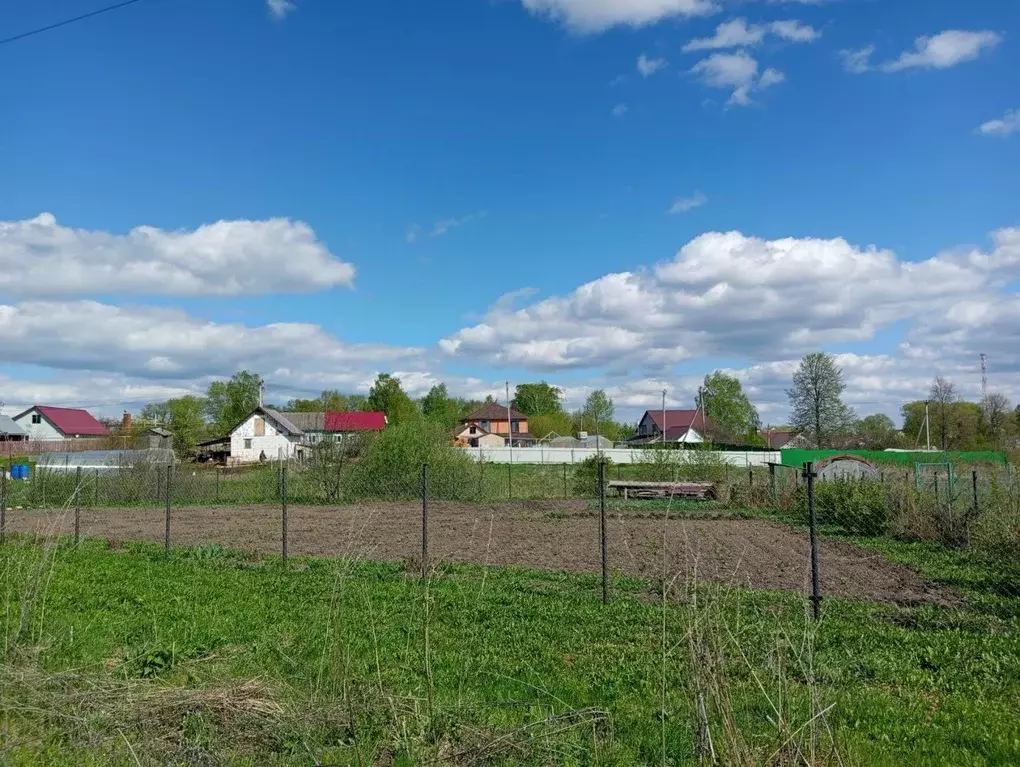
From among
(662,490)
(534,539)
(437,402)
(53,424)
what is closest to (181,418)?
(53,424)

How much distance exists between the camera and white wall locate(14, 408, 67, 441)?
260ft

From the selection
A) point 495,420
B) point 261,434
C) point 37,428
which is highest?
point 495,420

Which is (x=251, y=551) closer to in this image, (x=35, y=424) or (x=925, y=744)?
(x=925, y=744)

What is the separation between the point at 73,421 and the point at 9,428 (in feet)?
46.0

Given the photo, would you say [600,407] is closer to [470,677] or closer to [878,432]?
[878,432]

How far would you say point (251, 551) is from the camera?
46.9ft

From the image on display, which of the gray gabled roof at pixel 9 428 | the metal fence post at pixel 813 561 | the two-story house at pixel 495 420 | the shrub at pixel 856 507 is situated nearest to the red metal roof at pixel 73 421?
the gray gabled roof at pixel 9 428

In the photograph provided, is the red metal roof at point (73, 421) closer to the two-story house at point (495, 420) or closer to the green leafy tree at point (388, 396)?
the green leafy tree at point (388, 396)

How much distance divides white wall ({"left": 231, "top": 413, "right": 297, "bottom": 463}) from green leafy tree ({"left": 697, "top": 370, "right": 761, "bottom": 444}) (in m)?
49.5

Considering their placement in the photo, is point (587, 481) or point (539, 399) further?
point (539, 399)

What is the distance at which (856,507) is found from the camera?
19.3 m

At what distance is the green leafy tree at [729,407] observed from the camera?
305ft

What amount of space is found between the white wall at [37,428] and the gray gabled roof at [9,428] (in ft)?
11.0

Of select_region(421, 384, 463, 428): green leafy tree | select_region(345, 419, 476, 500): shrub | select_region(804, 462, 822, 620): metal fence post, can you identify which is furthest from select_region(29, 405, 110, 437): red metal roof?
select_region(804, 462, 822, 620): metal fence post
